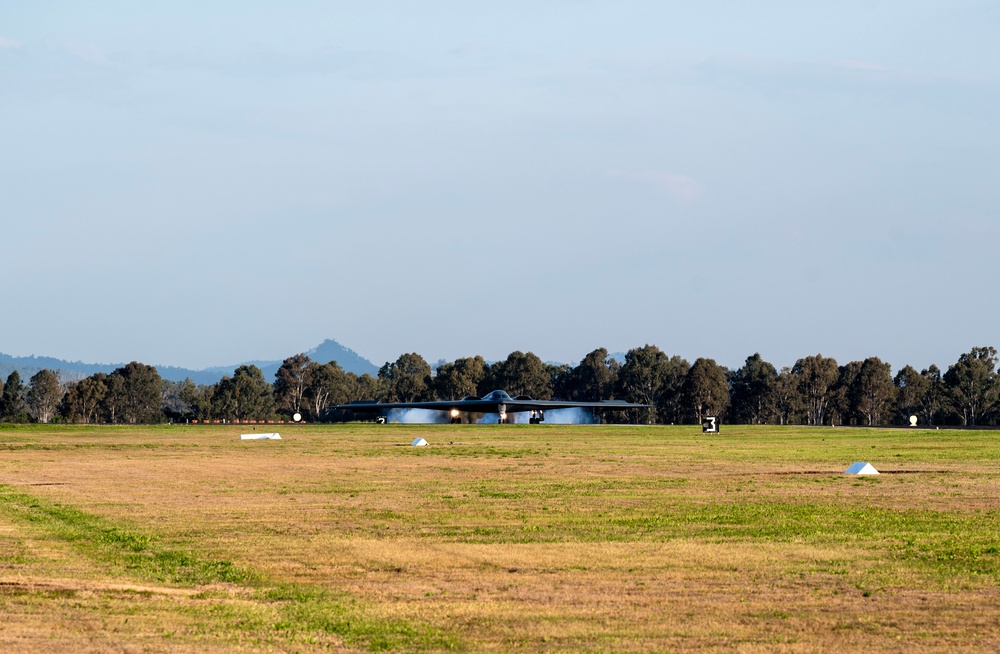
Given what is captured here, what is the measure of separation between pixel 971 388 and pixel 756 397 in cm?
3485

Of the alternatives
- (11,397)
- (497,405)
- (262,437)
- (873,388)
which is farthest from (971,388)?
(11,397)

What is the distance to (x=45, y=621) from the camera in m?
14.3

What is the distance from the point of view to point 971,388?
168 metres

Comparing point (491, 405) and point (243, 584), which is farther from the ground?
point (491, 405)

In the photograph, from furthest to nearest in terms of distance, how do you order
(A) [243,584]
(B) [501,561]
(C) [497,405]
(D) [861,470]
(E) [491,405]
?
(E) [491,405] → (C) [497,405] → (D) [861,470] → (B) [501,561] → (A) [243,584]

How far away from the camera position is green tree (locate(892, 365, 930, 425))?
183625mm

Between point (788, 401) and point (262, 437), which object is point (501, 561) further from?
point (788, 401)

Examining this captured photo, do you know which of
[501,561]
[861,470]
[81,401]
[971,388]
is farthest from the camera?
[81,401]

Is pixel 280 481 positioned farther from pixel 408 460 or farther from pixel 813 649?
pixel 813 649

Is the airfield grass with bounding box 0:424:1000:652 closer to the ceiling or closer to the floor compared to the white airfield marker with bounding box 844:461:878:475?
closer to the floor

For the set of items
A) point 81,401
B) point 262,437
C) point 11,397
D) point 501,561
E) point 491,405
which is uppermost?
point 11,397

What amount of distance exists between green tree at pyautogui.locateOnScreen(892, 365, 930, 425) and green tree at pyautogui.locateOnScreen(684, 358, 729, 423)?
2713 cm

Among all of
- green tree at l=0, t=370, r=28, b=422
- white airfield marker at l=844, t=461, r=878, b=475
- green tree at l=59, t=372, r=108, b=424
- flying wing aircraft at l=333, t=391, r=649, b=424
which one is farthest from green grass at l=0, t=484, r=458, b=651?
green tree at l=0, t=370, r=28, b=422

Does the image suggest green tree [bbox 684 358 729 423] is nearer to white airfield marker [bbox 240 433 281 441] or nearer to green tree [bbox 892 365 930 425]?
green tree [bbox 892 365 930 425]
